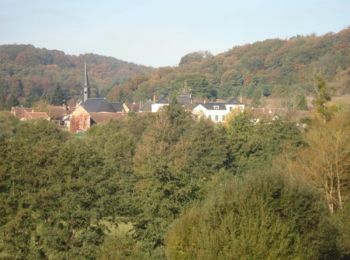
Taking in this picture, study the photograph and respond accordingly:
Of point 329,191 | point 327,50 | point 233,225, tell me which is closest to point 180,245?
point 233,225

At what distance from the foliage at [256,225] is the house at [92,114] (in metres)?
53.3

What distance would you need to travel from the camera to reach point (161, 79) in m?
114

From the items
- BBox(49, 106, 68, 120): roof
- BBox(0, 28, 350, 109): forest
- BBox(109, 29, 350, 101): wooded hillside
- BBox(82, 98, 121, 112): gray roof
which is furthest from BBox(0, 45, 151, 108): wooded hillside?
BBox(82, 98, 121, 112): gray roof

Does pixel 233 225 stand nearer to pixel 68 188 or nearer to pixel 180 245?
pixel 180 245

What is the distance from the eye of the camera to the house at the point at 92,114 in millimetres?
75125

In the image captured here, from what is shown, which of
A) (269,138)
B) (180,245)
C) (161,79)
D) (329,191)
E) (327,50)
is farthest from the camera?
(161,79)

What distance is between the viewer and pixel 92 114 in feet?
256

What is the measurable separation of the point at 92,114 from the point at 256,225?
208 ft

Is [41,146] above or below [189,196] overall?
above

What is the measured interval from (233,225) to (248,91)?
82.0m

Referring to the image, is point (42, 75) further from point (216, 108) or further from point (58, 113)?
point (216, 108)

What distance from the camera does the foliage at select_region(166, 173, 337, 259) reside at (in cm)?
1603

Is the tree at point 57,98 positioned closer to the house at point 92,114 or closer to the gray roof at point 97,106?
the house at point 92,114

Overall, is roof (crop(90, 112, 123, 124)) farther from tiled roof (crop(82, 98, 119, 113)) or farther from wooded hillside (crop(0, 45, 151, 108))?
wooded hillside (crop(0, 45, 151, 108))
